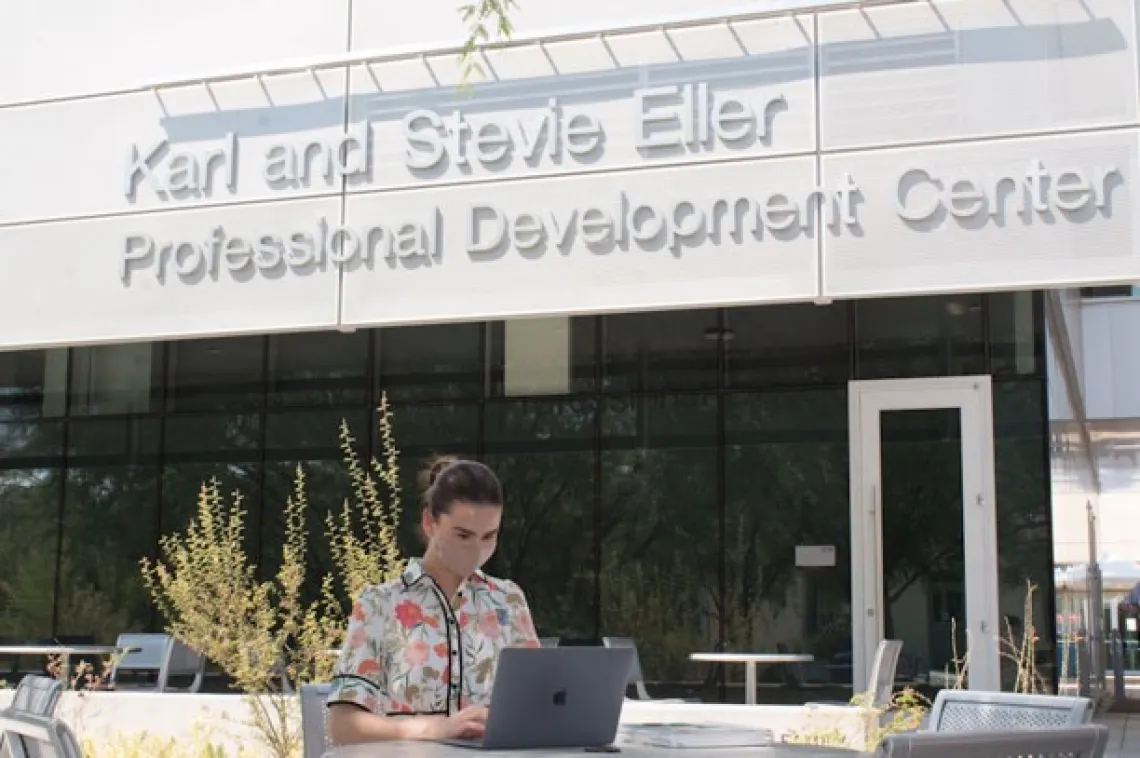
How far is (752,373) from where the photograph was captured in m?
13.9

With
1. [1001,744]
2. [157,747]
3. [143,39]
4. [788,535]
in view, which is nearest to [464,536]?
[1001,744]

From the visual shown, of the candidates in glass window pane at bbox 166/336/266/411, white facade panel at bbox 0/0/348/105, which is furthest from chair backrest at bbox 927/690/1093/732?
glass window pane at bbox 166/336/266/411

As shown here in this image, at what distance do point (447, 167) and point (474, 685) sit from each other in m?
7.72

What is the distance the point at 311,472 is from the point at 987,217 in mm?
7571

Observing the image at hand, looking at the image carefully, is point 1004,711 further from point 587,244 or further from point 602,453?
point 602,453

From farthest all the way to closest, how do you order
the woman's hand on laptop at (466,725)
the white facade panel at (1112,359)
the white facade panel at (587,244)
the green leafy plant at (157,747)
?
the white facade panel at (1112,359) → the white facade panel at (587,244) → the green leafy plant at (157,747) → the woman's hand on laptop at (466,725)

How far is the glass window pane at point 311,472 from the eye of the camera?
15.0 m

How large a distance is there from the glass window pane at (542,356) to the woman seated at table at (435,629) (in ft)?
34.2

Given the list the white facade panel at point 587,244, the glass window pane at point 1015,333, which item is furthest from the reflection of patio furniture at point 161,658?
the glass window pane at point 1015,333

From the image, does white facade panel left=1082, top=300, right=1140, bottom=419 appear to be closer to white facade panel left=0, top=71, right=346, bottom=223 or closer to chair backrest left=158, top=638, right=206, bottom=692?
white facade panel left=0, top=71, right=346, bottom=223

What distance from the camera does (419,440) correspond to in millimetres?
14969

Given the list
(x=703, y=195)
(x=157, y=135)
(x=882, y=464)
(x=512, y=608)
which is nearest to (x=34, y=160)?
(x=157, y=135)

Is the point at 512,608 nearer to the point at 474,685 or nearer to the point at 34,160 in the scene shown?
the point at 474,685

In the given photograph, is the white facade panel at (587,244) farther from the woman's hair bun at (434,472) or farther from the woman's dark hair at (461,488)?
the woman's dark hair at (461,488)
